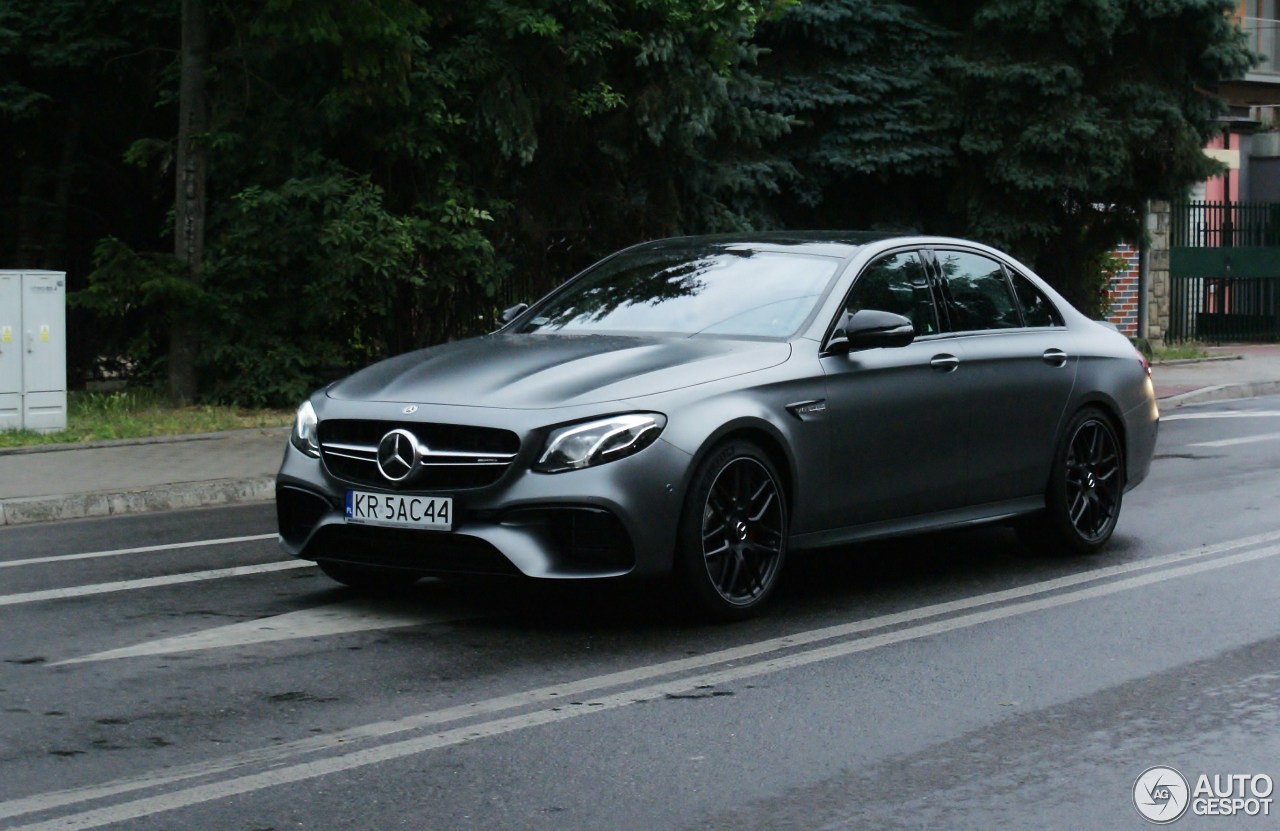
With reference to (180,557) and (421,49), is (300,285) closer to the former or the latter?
(421,49)

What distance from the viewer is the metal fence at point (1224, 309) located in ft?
102

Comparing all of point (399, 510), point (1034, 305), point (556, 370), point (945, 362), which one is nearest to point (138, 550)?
point (399, 510)

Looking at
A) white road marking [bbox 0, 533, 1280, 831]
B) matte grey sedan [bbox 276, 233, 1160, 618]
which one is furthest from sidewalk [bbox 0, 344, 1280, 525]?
white road marking [bbox 0, 533, 1280, 831]

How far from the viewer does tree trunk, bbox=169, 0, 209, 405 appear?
17578 millimetres

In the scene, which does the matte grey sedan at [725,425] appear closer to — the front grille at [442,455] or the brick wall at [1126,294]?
the front grille at [442,455]

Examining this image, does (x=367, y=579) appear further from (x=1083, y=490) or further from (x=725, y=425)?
(x=1083, y=490)

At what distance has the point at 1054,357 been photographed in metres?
9.18

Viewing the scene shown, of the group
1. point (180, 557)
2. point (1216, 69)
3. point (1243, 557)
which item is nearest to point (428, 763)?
point (180, 557)

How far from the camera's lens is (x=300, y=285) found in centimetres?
1773

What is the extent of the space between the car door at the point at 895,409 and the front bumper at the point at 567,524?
107 cm

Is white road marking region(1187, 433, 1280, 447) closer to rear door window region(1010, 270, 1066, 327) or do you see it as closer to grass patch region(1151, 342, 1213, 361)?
rear door window region(1010, 270, 1066, 327)

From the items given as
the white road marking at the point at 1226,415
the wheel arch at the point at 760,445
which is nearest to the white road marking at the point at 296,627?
the wheel arch at the point at 760,445

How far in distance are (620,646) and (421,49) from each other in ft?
A: 36.5

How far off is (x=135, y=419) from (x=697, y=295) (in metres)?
8.86
